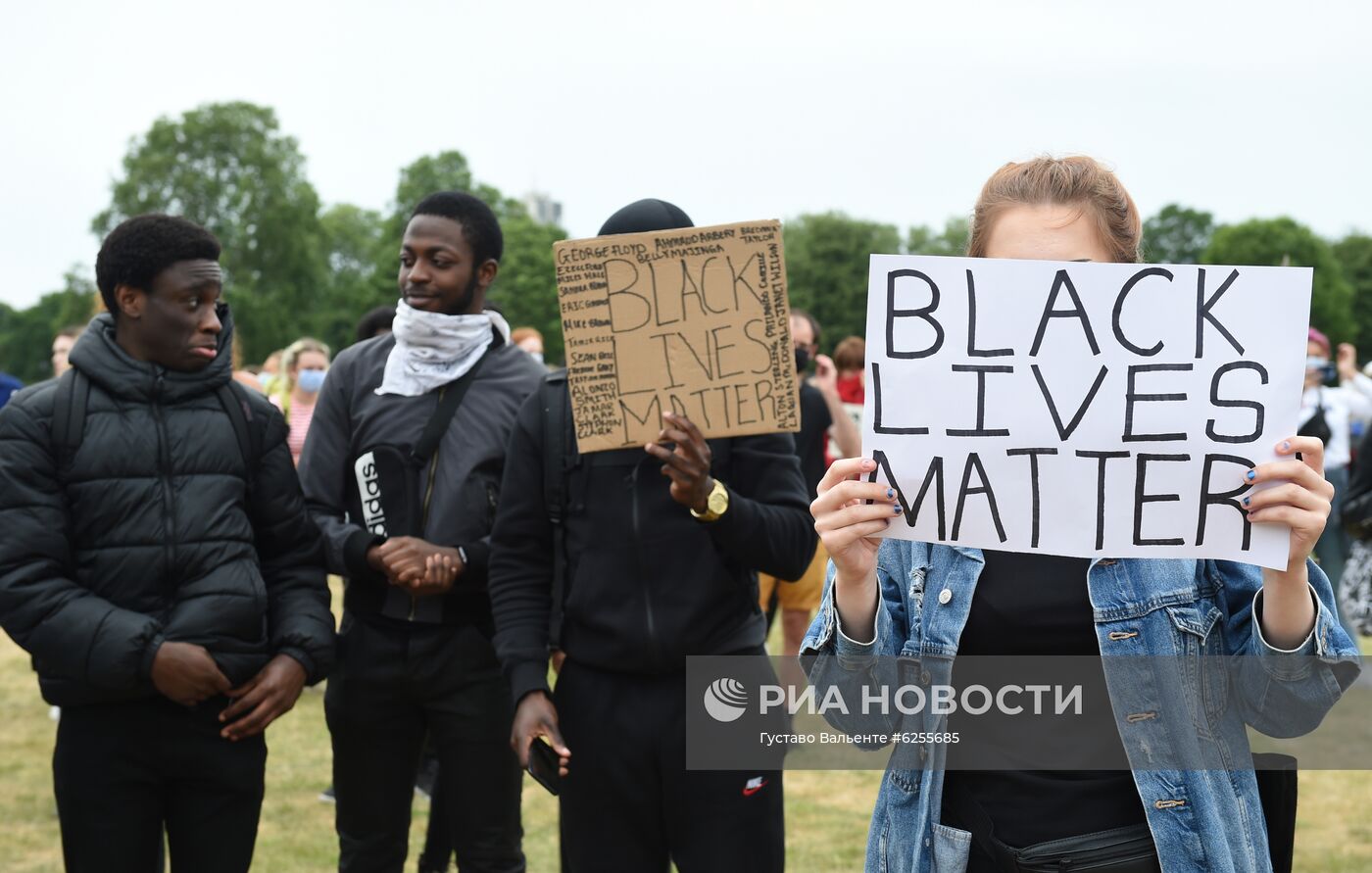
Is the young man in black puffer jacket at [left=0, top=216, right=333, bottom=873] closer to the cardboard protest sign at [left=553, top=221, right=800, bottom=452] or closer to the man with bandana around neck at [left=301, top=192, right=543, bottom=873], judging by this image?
the man with bandana around neck at [left=301, top=192, right=543, bottom=873]

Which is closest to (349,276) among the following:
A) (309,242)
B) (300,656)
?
(309,242)

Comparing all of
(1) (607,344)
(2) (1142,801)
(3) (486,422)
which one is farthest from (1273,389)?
(3) (486,422)

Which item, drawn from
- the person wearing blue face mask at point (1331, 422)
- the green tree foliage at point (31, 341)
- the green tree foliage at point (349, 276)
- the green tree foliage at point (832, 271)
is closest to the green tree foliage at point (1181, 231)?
the green tree foliage at point (832, 271)

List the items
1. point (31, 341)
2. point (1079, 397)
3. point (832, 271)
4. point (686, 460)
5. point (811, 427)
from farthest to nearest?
point (31, 341) < point (832, 271) < point (811, 427) < point (686, 460) < point (1079, 397)

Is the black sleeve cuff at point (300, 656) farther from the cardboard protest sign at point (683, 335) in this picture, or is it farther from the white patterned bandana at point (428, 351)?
the cardboard protest sign at point (683, 335)

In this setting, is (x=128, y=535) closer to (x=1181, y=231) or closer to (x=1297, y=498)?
(x=1297, y=498)

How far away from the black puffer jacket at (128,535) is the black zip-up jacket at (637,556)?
2.38ft

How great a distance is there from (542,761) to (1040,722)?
1.53m

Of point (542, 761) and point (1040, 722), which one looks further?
point (542, 761)

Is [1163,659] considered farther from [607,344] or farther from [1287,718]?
[607,344]

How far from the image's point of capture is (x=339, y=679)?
4.25m

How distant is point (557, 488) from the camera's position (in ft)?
11.9

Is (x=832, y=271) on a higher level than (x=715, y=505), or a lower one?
lower

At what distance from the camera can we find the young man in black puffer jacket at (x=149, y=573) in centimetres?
353
